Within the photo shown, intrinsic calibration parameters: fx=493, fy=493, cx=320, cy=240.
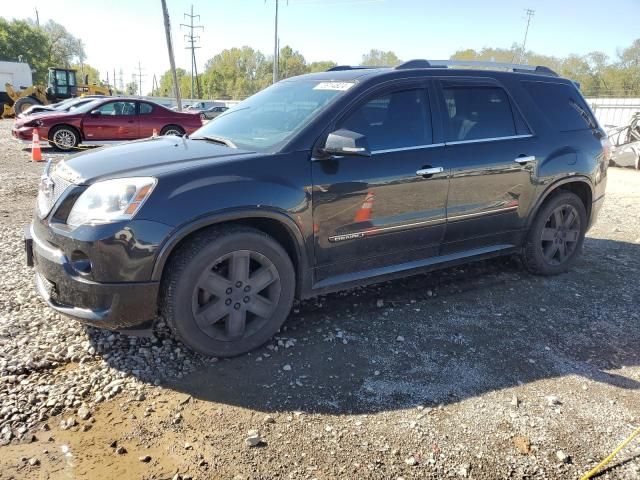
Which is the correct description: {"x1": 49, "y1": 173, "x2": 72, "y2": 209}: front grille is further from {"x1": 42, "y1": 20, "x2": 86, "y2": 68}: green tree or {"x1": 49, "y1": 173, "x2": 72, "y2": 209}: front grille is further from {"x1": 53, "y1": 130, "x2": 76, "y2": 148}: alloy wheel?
{"x1": 42, "y1": 20, "x2": 86, "y2": 68}: green tree

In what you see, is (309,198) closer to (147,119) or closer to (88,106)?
(147,119)

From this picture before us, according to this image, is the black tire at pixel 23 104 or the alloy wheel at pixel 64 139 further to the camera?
the black tire at pixel 23 104

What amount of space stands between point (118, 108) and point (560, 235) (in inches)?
495

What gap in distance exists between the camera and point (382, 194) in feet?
11.8

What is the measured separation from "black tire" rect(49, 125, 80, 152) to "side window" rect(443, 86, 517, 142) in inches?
485

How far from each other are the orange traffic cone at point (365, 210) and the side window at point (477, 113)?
3.08ft

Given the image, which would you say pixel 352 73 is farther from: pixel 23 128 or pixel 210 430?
pixel 23 128

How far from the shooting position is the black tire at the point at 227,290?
298 centimetres

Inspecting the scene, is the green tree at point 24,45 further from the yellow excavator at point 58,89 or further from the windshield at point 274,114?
the windshield at point 274,114

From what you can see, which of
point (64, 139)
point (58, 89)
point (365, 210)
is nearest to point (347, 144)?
point (365, 210)

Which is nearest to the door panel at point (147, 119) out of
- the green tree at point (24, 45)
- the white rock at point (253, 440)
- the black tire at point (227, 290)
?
the black tire at point (227, 290)

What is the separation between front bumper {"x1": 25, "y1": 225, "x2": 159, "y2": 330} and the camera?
2838 millimetres

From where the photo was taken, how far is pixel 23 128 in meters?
13.2

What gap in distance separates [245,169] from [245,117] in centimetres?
114
